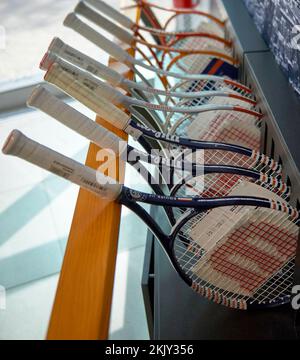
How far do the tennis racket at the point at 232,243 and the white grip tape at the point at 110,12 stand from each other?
762mm

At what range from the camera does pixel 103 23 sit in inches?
57.2

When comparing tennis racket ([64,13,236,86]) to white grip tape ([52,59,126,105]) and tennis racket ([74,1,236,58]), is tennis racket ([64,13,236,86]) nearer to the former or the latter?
tennis racket ([74,1,236,58])

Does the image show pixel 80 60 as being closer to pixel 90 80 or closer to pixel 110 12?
pixel 90 80

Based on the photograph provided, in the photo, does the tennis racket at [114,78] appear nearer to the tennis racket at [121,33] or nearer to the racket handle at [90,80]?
the racket handle at [90,80]

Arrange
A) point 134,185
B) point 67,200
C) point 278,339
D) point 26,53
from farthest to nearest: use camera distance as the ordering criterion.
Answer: point 26,53
point 67,200
point 134,185
point 278,339

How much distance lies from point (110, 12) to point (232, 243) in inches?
33.9

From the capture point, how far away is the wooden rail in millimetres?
701

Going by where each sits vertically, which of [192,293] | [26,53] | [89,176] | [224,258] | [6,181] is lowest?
[6,181]

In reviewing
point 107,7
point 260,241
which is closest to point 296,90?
point 260,241

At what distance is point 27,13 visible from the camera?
2.67m

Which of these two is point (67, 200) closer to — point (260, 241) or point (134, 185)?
point (134, 185)

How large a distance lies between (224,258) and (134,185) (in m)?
0.89

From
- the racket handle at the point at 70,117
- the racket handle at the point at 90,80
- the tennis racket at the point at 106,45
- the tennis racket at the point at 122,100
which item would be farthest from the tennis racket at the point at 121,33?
the racket handle at the point at 70,117

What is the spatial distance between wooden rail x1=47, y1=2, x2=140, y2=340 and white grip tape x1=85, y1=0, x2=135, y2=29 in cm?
76
